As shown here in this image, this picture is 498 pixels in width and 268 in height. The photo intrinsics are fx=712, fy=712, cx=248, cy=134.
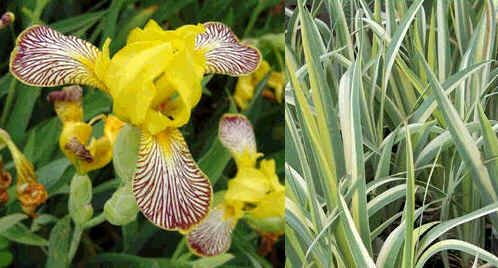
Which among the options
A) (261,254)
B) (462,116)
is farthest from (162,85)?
(462,116)

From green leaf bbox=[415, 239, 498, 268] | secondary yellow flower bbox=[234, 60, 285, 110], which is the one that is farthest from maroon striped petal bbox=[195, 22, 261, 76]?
green leaf bbox=[415, 239, 498, 268]

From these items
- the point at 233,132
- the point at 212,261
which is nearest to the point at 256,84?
the point at 233,132

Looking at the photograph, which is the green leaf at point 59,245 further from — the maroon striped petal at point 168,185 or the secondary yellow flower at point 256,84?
the secondary yellow flower at point 256,84

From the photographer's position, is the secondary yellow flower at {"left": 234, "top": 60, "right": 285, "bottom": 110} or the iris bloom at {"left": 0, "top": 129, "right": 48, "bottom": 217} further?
the secondary yellow flower at {"left": 234, "top": 60, "right": 285, "bottom": 110}

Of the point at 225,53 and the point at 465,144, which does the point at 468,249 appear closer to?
the point at 465,144

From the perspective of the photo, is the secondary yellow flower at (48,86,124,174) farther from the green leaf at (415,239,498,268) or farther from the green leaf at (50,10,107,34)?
the green leaf at (415,239,498,268)

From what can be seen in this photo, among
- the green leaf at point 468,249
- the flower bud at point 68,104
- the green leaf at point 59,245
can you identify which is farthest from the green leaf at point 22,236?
the green leaf at point 468,249
